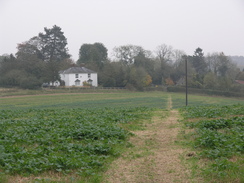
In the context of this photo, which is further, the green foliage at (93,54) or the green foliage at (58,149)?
the green foliage at (93,54)

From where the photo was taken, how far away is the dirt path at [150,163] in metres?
7.83

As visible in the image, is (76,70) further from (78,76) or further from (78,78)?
(78,78)

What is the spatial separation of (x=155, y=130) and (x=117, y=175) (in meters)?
7.14

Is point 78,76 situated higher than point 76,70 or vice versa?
point 76,70

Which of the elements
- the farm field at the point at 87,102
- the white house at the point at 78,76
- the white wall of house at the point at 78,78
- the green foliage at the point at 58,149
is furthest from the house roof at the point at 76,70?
the green foliage at the point at 58,149

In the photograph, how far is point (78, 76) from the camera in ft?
310

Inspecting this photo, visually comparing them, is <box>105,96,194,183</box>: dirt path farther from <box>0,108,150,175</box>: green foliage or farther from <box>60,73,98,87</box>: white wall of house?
<box>60,73,98,87</box>: white wall of house

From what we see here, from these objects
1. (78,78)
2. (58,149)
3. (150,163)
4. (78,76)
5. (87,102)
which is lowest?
(87,102)

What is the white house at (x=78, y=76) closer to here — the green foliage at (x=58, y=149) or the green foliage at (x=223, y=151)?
the green foliage at (x=58, y=149)

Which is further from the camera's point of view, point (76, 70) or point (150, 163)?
point (76, 70)

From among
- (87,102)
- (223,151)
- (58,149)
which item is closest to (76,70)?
(87,102)

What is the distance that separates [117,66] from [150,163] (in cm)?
8416

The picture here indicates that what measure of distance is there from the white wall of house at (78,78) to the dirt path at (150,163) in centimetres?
8224

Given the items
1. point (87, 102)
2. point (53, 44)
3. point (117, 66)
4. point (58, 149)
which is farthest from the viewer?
point (53, 44)
